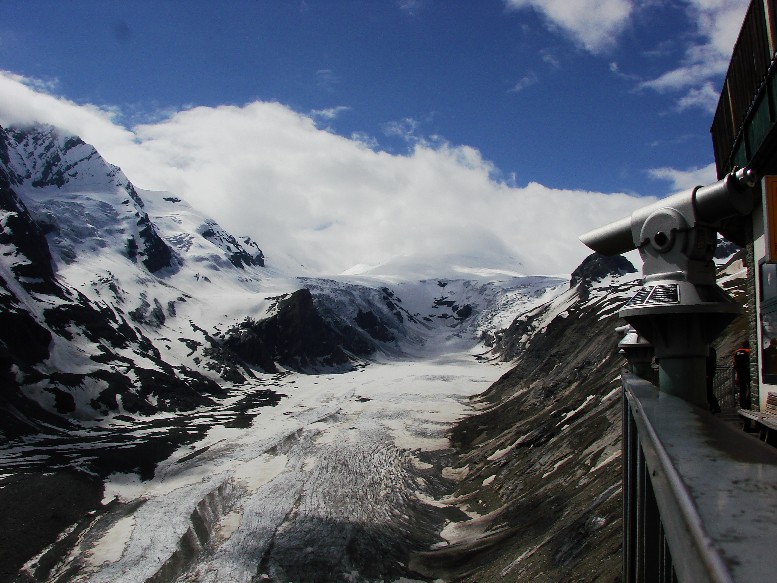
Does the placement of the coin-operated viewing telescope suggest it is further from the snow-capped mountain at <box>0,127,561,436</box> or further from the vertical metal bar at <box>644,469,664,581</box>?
the snow-capped mountain at <box>0,127,561,436</box>

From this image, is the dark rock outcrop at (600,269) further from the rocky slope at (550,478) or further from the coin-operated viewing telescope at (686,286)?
the coin-operated viewing telescope at (686,286)

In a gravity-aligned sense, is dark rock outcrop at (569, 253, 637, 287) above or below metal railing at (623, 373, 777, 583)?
above

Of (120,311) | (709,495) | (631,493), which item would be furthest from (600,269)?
(709,495)

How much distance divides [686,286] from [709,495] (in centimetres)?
214

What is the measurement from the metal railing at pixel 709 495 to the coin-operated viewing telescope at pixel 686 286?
53cm

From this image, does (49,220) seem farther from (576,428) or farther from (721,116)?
(721,116)

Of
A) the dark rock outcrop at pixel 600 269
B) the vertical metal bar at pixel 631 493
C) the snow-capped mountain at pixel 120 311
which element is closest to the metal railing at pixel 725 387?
the vertical metal bar at pixel 631 493

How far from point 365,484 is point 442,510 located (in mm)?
7813

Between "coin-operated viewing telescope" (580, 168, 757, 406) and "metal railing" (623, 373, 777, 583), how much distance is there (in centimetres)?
53

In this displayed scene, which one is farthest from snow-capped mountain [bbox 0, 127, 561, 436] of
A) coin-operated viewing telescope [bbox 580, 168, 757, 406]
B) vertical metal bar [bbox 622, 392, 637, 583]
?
coin-operated viewing telescope [bbox 580, 168, 757, 406]

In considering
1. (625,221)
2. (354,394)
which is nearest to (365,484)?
(625,221)

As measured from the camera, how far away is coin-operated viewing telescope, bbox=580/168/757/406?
3.75 m

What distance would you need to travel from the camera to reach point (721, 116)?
15523mm

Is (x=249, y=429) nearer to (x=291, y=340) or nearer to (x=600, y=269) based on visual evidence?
(x=291, y=340)
